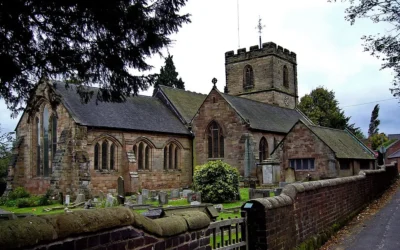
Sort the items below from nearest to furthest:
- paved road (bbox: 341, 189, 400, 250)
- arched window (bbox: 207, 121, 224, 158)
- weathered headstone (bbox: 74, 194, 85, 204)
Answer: paved road (bbox: 341, 189, 400, 250)
weathered headstone (bbox: 74, 194, 85, 204)
arched window (bbox: 207, 121, 224, 158)

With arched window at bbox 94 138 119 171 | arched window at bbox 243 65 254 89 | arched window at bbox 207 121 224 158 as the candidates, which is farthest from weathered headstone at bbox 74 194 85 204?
arched window at bbox 243 65 254 89

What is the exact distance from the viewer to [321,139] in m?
29.7

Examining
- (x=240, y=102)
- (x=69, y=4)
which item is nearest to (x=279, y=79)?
(x=240, y=102)

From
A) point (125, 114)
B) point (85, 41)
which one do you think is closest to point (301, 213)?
point (85, 41)

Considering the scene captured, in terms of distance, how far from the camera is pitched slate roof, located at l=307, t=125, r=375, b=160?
30.2 meters

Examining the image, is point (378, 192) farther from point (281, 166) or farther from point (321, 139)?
point (281, 166)

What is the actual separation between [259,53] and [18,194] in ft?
109

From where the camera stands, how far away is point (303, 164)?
30734 millimetres

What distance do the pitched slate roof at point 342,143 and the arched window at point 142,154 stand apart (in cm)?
1262

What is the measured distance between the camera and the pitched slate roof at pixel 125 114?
29688 millimetres

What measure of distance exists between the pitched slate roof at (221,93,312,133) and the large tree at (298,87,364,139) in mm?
17237

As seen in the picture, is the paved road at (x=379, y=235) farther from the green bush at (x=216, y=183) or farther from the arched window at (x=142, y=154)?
the arched window at (x=142, y=154)

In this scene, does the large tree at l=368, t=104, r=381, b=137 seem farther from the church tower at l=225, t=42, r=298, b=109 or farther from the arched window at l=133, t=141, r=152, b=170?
the arched window at l=133, t=141, r=152, b=170

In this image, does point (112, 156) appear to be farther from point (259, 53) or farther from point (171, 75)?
point (171, 75)
